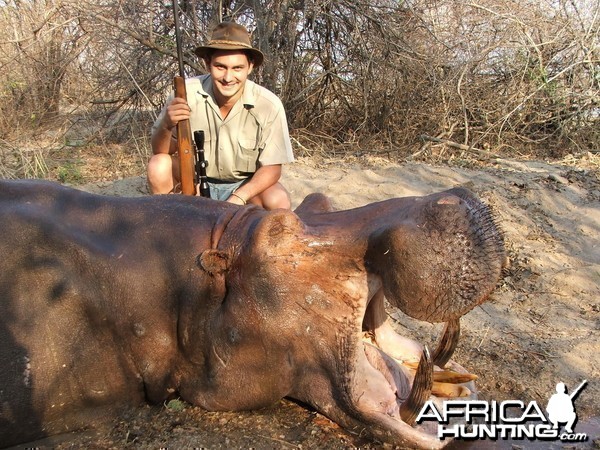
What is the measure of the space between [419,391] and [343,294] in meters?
0.43

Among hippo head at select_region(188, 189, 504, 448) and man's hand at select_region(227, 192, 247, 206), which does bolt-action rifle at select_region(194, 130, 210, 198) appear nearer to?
man's hand at select_region(227, 192, 247, 206)

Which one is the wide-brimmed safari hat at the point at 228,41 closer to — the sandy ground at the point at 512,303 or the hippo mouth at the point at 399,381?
the sandy ground at the point at 512,303

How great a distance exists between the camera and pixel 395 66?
8672 mm

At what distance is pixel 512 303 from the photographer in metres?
4.19

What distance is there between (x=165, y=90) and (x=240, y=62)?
4.35 metres

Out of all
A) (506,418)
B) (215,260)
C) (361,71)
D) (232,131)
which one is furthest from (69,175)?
(506,418)

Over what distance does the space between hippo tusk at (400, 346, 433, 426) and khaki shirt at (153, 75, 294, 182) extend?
2.59 m

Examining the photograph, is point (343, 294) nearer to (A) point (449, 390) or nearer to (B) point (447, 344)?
(B) point (447, 344)

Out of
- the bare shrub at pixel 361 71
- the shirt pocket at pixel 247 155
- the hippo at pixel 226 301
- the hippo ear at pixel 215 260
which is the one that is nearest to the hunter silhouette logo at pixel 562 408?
the hippo at pixel 226 301

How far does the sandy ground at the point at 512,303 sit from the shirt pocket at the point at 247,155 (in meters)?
1.27

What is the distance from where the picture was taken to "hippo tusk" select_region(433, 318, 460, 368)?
2.42 metres

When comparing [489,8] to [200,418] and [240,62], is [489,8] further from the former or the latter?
[200,418]

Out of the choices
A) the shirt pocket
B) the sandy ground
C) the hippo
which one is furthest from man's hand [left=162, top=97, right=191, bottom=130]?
the sandy ground

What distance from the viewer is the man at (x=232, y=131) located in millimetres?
4367
